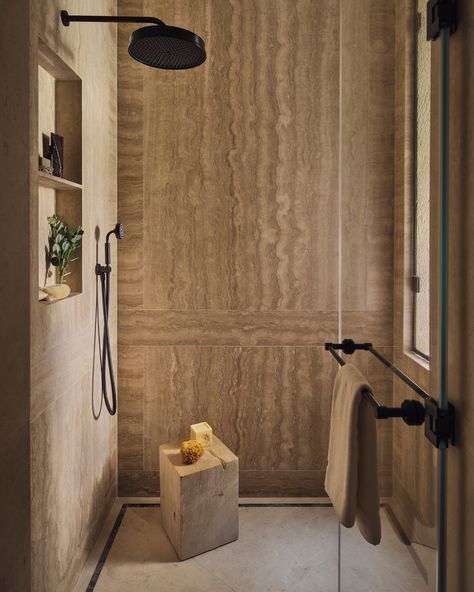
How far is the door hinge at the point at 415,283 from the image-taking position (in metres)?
0.90

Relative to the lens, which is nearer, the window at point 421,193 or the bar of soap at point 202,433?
the window at point 421,193

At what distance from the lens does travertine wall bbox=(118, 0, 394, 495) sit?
2434 millimetres

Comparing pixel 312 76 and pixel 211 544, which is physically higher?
pixel 312 76

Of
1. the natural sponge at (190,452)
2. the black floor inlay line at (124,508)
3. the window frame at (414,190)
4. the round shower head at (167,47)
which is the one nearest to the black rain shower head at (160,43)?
the round shower head at (167,47)

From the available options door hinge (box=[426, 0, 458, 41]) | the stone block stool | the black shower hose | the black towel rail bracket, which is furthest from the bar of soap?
door hinge (box=[426, 0, 458, 41])

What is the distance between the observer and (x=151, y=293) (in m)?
2.50

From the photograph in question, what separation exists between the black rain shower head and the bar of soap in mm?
1523

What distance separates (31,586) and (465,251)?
54.3 inches

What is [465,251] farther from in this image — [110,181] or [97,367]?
[110,181]

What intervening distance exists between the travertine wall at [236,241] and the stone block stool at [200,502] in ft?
1.24

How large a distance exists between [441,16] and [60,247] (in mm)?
1356

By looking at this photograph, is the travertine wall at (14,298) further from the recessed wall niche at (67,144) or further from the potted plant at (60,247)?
the recessed wall niche at (67,144)

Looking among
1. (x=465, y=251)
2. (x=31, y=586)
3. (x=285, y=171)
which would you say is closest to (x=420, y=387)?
(x=465, y=251)

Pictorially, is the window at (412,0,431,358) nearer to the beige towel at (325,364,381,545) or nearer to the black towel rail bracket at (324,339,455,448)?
the black towel rail bracket at (324,339,455,448)
